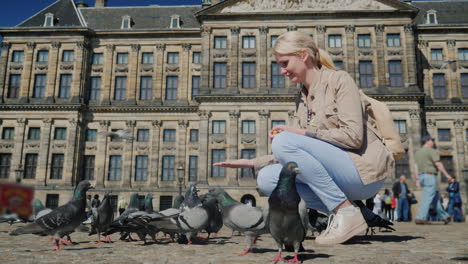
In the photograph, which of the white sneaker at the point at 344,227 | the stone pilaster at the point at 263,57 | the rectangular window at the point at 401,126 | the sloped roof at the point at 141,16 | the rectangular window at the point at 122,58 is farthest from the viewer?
the sloped roof at the point at 141,16

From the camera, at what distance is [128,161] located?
3112 cm

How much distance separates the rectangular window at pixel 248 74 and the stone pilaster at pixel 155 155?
8.13 m

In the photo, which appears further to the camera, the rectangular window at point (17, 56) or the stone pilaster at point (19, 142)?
the rectangular window at point (17, 56)

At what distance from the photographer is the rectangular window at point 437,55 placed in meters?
31.5

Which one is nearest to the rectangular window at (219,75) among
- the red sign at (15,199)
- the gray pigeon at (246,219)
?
the gray pigeon at (246,219)

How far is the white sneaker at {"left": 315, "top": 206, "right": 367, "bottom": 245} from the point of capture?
427cm

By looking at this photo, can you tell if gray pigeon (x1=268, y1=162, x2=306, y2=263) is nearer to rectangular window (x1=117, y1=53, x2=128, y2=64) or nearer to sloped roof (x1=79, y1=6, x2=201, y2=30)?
rectangular window (x1=117, y1=53, x2=128, y2=64)

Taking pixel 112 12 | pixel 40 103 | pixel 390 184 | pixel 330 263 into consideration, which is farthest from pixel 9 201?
pixel 112 12

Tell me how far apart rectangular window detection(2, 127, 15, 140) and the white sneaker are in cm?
3368

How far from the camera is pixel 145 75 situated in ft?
107

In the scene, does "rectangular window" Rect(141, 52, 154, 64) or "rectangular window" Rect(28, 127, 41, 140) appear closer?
"rectangular window" Rect(28, 127, 41, 140)

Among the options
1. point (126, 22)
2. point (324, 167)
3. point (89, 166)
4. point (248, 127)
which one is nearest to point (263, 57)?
point (248, 127)

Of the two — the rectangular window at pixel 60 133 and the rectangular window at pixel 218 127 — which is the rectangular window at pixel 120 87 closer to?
the rectangular window at pixel 60 133

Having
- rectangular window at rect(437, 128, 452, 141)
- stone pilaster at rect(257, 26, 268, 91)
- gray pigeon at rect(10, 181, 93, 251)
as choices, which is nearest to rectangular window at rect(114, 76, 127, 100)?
stone pilaster at rect(257, 26, 268, 91)
